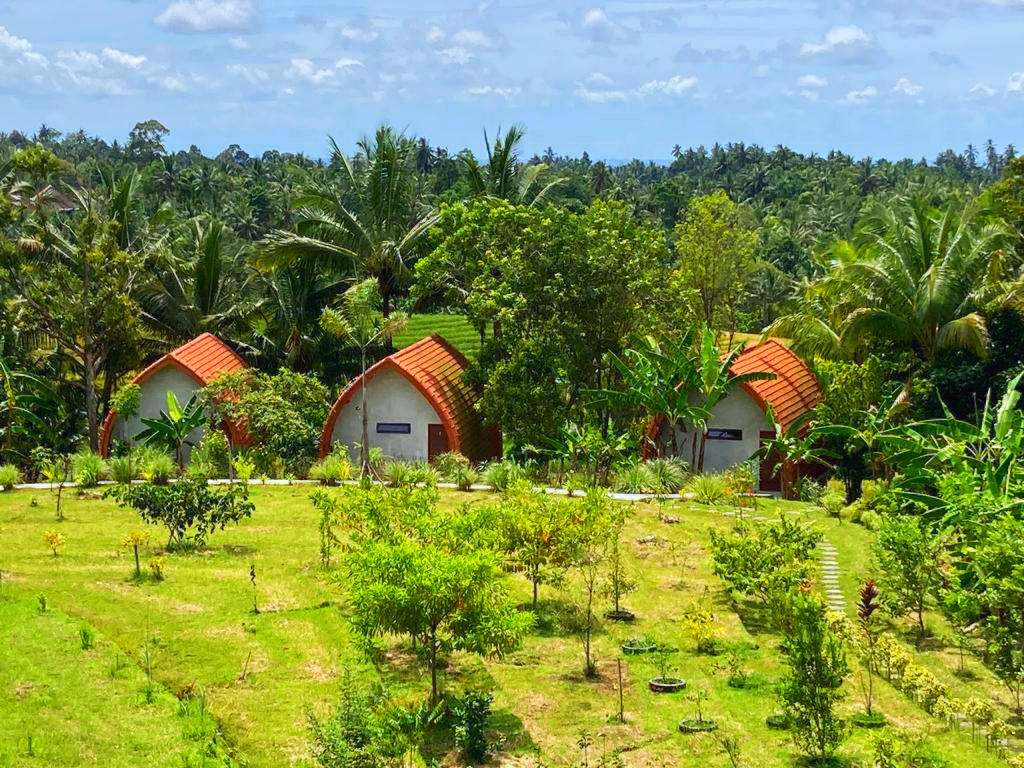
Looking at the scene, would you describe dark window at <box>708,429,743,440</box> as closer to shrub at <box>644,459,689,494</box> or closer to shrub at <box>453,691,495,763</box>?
shrub at <box>644,459,689,494</box>

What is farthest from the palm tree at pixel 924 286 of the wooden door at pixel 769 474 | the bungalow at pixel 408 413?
the bungalow at pixel 408 413

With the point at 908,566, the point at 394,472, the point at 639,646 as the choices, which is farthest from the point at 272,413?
the point at 908,566

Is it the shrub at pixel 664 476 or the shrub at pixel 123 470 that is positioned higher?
the shrub at pixel 123 470

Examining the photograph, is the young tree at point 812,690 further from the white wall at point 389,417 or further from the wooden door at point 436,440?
the white wall at point 389,417

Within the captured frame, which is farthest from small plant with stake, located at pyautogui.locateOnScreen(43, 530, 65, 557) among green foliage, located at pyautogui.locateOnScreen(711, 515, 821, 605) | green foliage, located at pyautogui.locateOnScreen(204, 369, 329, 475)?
green foliage, located at pyautogui.locateOnScreen(711, 515, 821, 605)

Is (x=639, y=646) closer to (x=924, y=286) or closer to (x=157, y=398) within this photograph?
(x=924, y=286)
